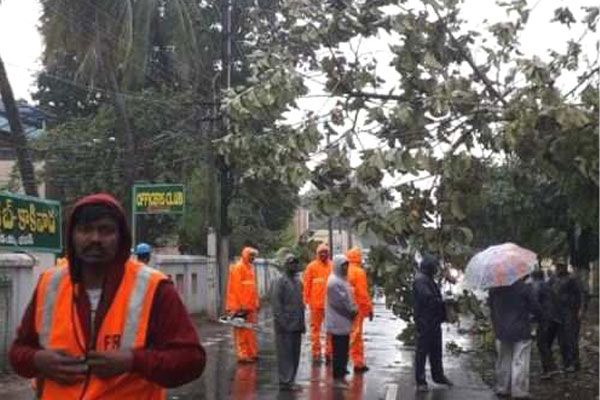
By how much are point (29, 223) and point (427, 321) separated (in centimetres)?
538

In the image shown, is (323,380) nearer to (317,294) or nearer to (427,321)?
(427,321)

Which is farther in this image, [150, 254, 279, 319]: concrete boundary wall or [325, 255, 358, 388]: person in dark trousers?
[150, 254, 279, 319]: concrete boundary wall

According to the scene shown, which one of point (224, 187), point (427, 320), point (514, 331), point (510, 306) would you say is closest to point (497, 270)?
point (510, 306)

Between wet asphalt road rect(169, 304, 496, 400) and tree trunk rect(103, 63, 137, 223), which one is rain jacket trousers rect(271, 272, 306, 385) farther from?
tree trunk rect(103, 63, 137, 223)

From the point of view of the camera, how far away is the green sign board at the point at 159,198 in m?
Answer: 20.7

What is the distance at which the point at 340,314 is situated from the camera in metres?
12.6

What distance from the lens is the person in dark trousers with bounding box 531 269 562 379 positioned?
44.2 ft

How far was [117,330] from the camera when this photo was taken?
3238 mm

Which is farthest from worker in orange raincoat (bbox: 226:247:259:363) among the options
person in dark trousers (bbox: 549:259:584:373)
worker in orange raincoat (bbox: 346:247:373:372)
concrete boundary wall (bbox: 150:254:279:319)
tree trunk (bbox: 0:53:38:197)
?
tree trunk (bbox: 0:53:38:197)

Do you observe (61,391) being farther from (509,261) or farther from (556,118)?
(509,261)

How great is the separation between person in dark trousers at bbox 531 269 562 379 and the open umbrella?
2.25 meters

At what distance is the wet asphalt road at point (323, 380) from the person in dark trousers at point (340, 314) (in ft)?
0.85

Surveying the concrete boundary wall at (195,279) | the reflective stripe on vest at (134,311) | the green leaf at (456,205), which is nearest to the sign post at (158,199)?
the concrete boundary wall at (195,279)

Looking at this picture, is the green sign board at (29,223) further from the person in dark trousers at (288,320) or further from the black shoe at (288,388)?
the black shoe at (288,388)
